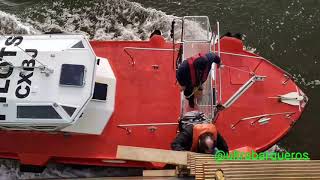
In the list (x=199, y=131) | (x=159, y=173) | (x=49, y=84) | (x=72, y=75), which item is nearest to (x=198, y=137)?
(x=199, y=131)

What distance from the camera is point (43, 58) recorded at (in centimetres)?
686

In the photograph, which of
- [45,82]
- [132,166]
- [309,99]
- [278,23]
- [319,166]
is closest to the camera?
[319,166]

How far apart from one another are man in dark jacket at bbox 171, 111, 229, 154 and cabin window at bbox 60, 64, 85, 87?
5.52 feet

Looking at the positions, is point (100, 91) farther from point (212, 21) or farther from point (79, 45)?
point (212, 21)

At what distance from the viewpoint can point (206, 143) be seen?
6.04 meters

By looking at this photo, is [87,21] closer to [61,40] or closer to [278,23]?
[61,40]

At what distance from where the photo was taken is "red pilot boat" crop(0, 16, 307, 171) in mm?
6684

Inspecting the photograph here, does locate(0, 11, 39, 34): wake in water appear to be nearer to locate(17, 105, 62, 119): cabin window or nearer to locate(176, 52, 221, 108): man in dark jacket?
locate(17, 105, 62, 119): cabin window

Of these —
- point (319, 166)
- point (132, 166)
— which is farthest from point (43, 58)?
point (319, 166)

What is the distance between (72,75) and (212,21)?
3921 mm

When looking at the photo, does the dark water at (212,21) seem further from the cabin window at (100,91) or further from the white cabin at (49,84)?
the white cabin at (49,84)

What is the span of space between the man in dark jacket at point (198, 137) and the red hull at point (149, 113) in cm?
60

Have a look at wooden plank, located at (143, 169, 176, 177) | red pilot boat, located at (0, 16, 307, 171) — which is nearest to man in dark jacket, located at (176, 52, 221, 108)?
red pilot boat, located at (0, 16, 307, 171)

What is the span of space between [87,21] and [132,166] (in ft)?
12.5
